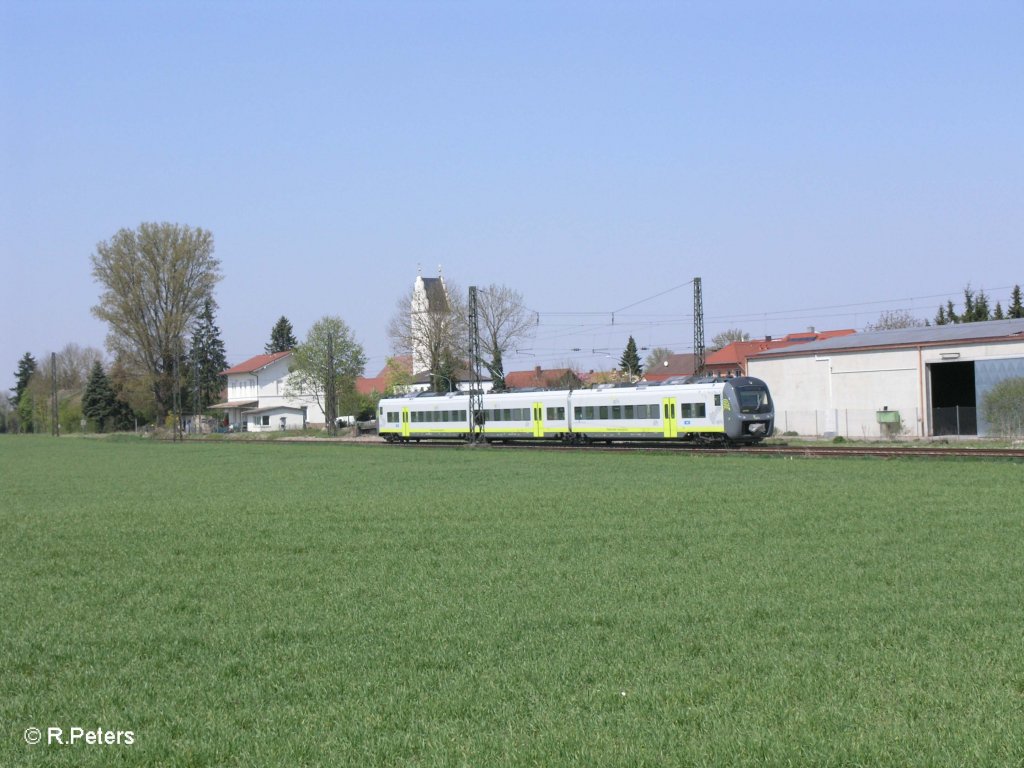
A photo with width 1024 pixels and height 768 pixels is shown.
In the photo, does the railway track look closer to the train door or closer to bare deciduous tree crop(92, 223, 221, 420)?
the train door

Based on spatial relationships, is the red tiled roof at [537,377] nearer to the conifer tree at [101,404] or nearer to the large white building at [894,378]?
the conifer tree at [101,404]

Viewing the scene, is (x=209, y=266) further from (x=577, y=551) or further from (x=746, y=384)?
(x=577, y=551)

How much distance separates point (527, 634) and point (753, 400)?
35.2 meters

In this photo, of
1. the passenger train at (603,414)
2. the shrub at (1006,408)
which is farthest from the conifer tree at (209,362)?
the shrub at (1006,408)

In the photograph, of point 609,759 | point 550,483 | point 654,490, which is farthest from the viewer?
point 550,483

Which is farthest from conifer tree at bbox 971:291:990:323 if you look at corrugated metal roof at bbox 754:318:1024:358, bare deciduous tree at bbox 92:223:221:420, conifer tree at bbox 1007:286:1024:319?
bare deciduous tree at bbox 92:223:221:420

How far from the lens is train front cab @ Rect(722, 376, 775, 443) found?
141 ft

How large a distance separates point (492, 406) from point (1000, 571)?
4529 cm

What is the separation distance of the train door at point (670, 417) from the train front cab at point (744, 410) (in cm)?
273

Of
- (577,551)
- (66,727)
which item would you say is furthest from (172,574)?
(66,727)

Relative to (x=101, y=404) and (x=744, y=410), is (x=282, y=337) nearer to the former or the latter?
(x=101, y=404)

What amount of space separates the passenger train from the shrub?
31.4 feet

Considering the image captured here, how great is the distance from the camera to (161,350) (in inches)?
3391

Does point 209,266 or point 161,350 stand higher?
point 209,266
